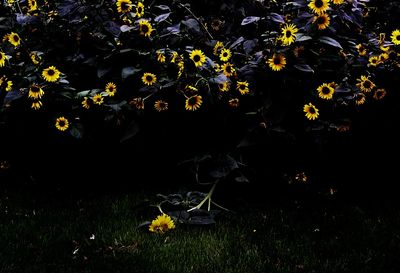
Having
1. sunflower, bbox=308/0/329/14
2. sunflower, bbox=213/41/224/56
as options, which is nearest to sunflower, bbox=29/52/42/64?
sunflower, bbox=213/41/224/56

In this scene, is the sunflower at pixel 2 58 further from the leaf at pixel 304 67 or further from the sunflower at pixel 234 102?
the leaf at pixel 304 67

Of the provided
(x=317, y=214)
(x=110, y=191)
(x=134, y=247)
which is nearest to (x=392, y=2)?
(x=317, y=214)

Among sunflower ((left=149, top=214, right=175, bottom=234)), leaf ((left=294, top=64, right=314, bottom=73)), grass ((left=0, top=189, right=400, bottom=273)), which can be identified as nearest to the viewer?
grass ((left=0, top=189, right=400, bottom=273))

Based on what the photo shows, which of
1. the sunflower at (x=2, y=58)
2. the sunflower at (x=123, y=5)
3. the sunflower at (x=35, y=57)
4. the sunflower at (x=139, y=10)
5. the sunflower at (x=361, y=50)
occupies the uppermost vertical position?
the sunflower at (x=123, y=5)

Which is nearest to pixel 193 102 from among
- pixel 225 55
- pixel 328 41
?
pixel 225 55

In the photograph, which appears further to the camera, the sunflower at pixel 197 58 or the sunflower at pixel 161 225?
the sunflower at pixel 197 58

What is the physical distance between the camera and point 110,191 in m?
3.31

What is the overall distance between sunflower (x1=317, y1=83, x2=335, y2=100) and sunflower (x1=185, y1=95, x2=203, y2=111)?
2.29 ft

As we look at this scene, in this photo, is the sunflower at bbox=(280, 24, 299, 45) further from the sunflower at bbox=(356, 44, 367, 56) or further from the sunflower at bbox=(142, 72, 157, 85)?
the sunflower at bbox=(142, 72, 157, 85)

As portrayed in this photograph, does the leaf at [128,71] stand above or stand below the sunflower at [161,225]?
above

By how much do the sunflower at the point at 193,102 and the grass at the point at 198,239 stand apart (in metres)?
0.65

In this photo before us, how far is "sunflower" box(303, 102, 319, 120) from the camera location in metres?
2.94

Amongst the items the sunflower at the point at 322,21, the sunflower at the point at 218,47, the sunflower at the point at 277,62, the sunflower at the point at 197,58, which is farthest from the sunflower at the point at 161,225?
the sunflower at the point at 322,21

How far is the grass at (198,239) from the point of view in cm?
243
